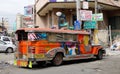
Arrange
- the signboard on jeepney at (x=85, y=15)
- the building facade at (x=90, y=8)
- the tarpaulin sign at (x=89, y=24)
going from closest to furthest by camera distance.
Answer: the signboard on jeepney at (x=85, y=15) < the tarpaulin sign at (x=89, y=24) < the building facade at (x=90, y=8)

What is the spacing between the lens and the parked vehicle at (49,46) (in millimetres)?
16688

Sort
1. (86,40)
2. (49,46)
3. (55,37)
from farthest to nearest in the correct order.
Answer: (86,40), (55,37), (49,46)

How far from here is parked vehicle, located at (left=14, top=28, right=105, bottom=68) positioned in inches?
657

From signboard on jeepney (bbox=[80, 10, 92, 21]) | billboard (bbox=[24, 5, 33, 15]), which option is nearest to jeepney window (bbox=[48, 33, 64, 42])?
→ signboard on jeepney (bbox=[80, 10, 92, 21])

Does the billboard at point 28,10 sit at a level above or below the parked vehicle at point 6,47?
above

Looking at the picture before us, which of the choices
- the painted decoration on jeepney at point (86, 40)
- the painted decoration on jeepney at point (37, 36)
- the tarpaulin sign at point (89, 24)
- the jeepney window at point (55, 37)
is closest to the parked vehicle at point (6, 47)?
the tarpaulin sign at point (89, 24)

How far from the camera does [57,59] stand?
59.0 feet

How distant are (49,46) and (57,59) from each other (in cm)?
115

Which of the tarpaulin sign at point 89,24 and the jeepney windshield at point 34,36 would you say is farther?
the tarpaulin sign at point 89,24

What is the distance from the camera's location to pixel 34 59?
54.3 ft

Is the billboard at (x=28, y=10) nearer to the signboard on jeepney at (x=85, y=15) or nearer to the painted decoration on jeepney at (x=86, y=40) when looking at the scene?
the signboard on jeepney at (x=85, y=15)

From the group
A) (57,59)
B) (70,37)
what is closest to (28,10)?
(70,37)

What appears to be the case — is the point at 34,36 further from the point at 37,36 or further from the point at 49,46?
the point at 49,46

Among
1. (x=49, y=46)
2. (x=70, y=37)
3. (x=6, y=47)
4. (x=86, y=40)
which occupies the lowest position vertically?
(x=6, y=47)
